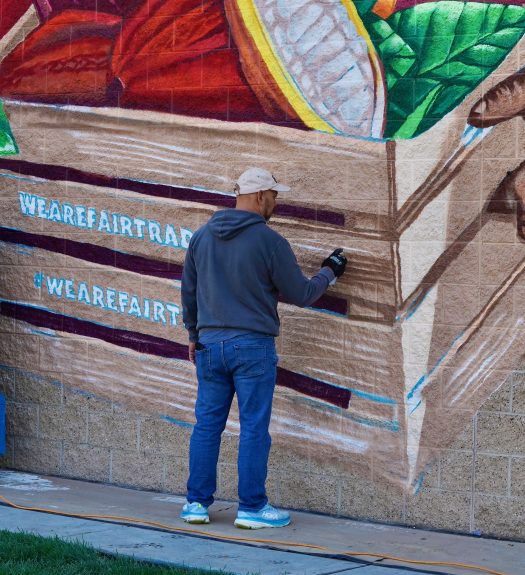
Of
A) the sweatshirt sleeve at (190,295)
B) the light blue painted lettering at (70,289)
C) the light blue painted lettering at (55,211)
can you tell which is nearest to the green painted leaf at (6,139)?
the light blue painted lettering at (55,211)

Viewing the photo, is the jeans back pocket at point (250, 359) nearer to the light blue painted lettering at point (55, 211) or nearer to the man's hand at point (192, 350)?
the man's hand at point (192, 350)

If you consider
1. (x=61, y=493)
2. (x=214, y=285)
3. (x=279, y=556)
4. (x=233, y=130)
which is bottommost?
(x=61, y=493)

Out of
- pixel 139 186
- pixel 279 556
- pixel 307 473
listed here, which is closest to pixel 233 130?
pixel 139 186

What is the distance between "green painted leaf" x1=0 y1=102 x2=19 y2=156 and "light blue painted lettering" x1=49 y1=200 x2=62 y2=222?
1.56 ft

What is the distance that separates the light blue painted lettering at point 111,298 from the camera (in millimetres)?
7695

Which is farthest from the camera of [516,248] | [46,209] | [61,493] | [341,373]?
[46,209]

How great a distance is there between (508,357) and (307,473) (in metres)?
1.42

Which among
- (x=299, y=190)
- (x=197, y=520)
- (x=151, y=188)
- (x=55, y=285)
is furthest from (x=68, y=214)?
(x=197, y=520)

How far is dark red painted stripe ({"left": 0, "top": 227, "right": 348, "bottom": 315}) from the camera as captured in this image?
7.42 meters

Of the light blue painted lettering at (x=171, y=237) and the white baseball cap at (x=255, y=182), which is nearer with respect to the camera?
the white baseball cap at (x=255, y=182)

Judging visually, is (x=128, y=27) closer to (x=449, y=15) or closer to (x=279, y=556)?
(x=449, y=15)

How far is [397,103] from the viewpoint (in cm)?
664

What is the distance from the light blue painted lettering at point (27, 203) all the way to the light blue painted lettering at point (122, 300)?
925 mm

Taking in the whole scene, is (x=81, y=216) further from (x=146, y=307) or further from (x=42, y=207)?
(x=146, y=307)
